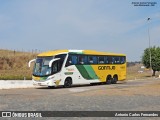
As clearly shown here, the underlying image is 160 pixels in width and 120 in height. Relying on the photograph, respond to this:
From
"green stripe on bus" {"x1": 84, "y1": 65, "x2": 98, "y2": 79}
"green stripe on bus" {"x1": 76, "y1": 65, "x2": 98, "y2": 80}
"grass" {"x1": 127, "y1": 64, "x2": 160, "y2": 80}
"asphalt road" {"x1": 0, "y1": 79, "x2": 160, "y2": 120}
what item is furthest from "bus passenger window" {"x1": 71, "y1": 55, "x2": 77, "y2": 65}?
"grass" {"x1": 127, "y1": 64, "x2": 160, "y2": 80}

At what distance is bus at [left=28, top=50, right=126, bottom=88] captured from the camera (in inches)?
1248

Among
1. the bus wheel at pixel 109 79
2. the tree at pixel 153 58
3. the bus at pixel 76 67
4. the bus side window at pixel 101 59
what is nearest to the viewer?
the bus at pixel 76 67

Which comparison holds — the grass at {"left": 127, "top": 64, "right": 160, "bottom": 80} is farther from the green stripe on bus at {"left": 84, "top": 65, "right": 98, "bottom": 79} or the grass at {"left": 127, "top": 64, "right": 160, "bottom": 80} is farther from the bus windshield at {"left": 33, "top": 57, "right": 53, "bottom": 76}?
the bus windshield at {"left": 33, "top": 57, "right": 53, "bottom": 76}

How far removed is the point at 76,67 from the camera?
34.0 metres

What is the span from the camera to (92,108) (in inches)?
618

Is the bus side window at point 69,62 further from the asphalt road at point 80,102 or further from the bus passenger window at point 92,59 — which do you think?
the asphalt road at point 80,102

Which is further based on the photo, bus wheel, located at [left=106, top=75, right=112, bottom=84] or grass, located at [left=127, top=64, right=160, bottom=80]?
grass, located at [left=127, top=64, right=160, bottom=80]

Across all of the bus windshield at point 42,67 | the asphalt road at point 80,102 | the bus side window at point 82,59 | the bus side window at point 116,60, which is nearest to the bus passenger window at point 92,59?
the bus side window at point 82,59

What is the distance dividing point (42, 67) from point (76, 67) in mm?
3633

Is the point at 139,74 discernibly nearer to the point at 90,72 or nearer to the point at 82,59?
the point at 90,72

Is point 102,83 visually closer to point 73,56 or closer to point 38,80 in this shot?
point 73,56

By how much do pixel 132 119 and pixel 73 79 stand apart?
72.1 ft

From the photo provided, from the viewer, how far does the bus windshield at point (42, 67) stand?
104ft

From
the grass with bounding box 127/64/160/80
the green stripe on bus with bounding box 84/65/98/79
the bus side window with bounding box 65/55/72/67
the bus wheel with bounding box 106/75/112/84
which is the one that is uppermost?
the bus side window with bounding box 65/55/72/67
